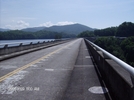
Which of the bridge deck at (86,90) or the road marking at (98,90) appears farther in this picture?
the road marking at (98,90)

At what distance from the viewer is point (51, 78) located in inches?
339

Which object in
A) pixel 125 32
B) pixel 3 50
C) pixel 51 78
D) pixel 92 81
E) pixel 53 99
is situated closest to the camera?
pixel 53 99

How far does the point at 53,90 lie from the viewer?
6.71 meters

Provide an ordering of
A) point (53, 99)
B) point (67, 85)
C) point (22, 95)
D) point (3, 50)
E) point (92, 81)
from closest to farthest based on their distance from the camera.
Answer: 1. point (53, 99)
2. point (22, 95)
3. point (67, 85)
4. point (92, 81)
5. point (3, 50)

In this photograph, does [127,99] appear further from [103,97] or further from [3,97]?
[3,97]

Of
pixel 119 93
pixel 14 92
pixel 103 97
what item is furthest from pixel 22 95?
pixel 119 93

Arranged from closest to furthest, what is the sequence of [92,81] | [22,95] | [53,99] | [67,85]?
[53,99] → [22,95] → [67,85] → [92,81]

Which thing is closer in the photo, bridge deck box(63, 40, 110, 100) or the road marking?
bridge deck box(63, 40, 110, 100)

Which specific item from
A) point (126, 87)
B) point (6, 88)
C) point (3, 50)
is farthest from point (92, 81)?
point (3, 50)

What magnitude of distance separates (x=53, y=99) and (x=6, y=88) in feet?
6.83

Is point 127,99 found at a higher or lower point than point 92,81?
higher

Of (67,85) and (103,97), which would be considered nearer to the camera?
(103,97)

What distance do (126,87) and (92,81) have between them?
3.77 m

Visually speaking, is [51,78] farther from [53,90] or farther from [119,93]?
[119,93]
